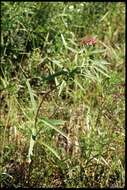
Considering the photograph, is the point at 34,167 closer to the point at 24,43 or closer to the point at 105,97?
the point at 105,97

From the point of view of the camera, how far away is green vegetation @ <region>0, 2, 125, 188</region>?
2.31 meters

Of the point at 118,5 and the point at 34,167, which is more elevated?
the point at 118,5

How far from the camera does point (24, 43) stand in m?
2.97

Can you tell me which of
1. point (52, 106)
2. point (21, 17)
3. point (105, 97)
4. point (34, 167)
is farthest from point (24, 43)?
point (34, 167)

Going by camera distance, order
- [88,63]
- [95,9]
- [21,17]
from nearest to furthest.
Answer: [88,63], [21,17], [95,9]

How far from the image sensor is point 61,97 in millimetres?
2840

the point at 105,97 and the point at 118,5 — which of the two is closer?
the point at 105,97

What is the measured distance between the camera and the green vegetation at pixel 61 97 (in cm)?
231

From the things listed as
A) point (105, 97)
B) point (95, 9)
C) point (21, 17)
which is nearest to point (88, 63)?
point (105, 97)

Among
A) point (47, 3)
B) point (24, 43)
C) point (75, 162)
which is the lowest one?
point (75, 162)

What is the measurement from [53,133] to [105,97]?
15.0 inches

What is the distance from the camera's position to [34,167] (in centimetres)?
237

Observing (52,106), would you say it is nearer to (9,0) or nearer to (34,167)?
(34,167)

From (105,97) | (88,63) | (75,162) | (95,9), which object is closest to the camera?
(88,63)
